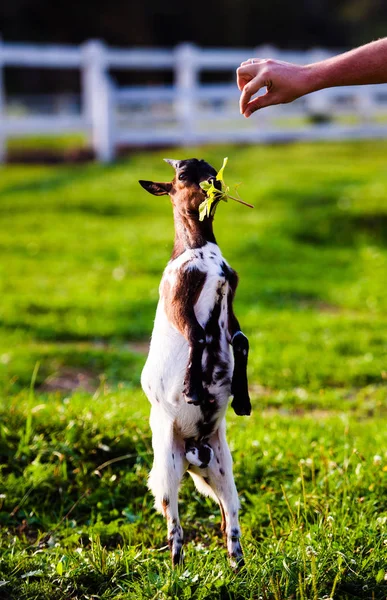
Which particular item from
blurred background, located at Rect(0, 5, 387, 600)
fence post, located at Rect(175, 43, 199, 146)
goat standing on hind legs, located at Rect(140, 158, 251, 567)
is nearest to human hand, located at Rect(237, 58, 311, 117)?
goat standing on hind legs, located at Rect(140, 158, 251, 567)

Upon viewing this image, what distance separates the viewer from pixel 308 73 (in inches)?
118

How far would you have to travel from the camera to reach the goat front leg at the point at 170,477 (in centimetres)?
293

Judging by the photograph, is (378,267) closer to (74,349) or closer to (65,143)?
(74,349)

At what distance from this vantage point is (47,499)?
3949 millimetres

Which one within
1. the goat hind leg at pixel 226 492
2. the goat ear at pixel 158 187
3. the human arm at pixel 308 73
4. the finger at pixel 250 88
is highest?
the human arm at pixel 308 73

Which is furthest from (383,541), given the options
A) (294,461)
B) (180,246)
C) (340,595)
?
(180,246)

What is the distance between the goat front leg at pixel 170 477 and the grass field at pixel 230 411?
0.12 meters

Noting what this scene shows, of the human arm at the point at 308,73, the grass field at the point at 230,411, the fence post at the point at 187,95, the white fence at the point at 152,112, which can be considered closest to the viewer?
the human arm at the point at 308,73

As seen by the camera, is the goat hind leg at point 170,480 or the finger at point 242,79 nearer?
the goat hind leg at point 170,480

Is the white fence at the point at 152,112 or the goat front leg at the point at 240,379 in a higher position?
the white fence at the point at 152,112

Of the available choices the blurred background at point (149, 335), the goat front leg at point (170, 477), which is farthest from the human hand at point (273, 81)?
the blurred background at point (149, 335)

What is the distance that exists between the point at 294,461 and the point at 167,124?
572 inches

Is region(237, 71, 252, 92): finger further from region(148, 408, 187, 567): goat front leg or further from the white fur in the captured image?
region(148, 408, 187, 567): goat front leg

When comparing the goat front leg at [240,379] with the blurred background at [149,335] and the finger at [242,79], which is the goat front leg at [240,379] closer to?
the blurred background at [149,335]
